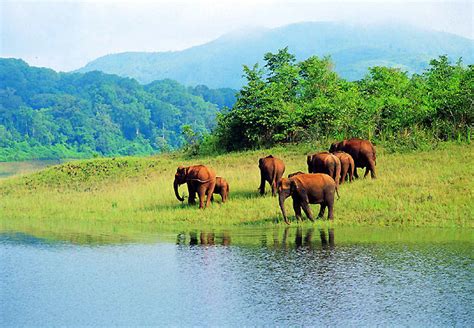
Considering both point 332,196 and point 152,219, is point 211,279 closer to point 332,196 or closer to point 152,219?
point 332,196

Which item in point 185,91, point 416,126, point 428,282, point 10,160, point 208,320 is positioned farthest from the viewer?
point 185,91

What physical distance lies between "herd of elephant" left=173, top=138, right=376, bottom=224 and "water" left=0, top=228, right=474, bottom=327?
3.66ft

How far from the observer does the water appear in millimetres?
12719

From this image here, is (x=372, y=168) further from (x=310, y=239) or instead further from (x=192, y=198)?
(x=310, y=239)

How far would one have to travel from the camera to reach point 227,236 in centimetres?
2055

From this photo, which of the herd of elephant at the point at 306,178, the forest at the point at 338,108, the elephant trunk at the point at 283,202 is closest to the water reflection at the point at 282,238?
the elephant trunk at the point at 283,202

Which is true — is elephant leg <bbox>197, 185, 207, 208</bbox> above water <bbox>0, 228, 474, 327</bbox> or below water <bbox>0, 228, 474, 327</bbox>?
above

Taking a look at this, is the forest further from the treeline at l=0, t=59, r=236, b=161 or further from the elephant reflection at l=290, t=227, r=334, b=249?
the treeline at l=0, t=59, r=236, b=161

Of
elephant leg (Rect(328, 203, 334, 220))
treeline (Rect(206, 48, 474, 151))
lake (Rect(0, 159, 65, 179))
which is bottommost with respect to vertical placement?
elephant leg (Rect(328, 203, 334, 220))

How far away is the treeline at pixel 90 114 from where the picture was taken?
4690 inches

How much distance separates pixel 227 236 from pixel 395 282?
663 centimetres

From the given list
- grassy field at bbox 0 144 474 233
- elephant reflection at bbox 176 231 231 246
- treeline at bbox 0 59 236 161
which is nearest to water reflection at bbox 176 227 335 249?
elephant reflection at bbox 176 231 231 246

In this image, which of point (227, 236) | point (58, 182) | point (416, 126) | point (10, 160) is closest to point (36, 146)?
point (10, 160)

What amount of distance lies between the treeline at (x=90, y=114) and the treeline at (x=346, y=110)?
2389 inches
